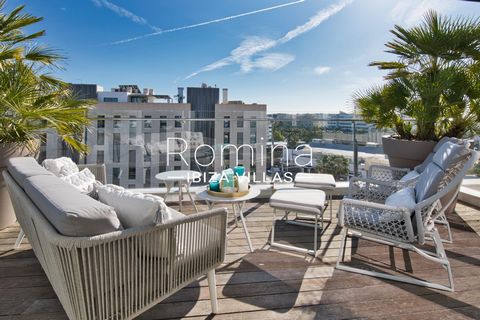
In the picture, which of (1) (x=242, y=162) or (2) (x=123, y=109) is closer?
(2) (x=123, y=109)

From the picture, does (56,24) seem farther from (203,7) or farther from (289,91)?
(289,91)

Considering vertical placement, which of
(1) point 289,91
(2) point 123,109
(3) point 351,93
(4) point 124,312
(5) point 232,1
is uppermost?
(5) point 232,1

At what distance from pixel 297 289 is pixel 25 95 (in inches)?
117

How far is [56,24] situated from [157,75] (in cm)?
1224

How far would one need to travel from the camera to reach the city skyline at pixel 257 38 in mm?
4930

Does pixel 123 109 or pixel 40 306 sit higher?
pixel 123 109

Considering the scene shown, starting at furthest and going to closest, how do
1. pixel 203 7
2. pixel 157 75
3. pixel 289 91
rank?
1. pixel 157 75
2. pixel 289 91
3. pixel 203 7

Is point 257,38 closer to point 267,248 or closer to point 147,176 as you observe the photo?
point 147,176

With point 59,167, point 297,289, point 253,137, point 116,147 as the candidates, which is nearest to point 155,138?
point 116,147

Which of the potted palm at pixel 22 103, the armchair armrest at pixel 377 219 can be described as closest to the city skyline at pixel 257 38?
the potted palm at pixel 22 103

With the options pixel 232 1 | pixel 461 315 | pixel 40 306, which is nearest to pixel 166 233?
pixel 40 306

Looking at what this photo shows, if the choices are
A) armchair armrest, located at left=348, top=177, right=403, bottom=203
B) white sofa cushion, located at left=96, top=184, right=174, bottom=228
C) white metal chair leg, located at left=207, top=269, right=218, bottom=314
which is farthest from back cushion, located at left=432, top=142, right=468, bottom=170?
white sofa cushion, located at left=96, top=184, right=174, bottom=228

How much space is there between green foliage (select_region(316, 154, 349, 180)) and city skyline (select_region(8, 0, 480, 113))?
791 mm

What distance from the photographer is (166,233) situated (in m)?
1.37
